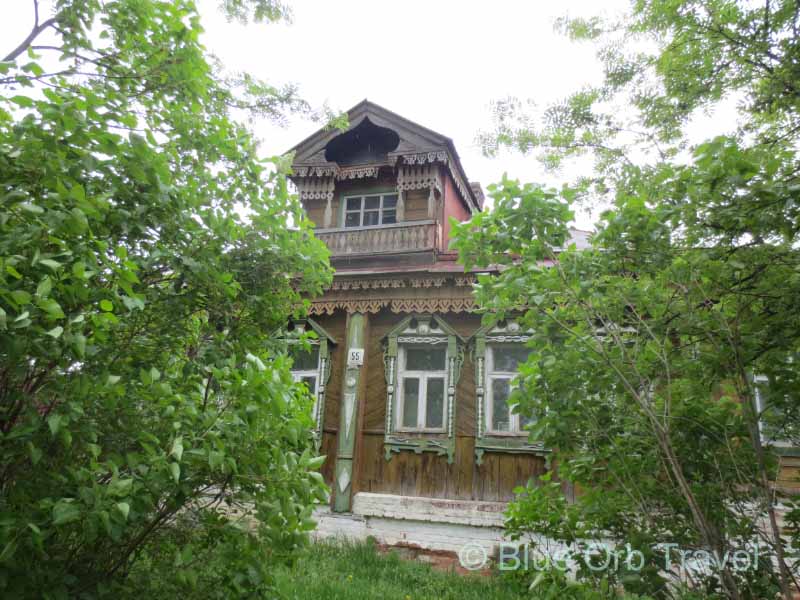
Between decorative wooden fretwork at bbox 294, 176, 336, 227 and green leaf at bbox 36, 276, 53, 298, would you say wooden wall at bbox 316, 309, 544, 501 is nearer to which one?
decorative wooden fretwork at bbox 294, 176, 336, 227

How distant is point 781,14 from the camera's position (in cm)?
435

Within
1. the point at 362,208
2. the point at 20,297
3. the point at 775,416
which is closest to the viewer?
the point at 20,297

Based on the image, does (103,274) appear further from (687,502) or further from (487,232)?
(687,502)

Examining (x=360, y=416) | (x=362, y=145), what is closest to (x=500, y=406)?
(x=360, y=416)

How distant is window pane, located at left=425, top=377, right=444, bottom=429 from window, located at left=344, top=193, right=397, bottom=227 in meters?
3.56

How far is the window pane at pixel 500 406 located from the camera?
27.5 feet

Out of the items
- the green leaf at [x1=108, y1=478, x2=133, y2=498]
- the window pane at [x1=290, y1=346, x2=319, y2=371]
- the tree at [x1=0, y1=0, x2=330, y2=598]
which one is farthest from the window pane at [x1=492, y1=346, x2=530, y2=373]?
the green leaf at [x1=108, y1=478, x2=133, y2=498]

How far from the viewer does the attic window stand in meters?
11.5

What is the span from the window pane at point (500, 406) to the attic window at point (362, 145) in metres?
5.59

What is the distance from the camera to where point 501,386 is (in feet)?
28.2

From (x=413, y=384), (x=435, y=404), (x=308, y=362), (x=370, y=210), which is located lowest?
(x=435, y=404)

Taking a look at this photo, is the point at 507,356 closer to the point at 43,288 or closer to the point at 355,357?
the point at 355,357

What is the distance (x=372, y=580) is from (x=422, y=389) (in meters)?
3.51

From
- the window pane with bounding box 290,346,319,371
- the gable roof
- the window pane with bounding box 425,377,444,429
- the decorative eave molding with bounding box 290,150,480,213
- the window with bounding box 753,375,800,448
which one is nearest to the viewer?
the window with bounding box 753,375,800,448
